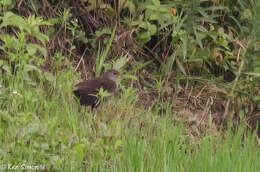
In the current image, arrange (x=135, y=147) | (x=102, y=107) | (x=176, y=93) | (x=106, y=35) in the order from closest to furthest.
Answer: (x=135, y=147)
(x=102, y=107)
(x=176, y=93)
(x=106, y=35)

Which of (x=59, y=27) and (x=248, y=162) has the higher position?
(x=59, y=27)

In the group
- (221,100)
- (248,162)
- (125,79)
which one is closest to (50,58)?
(125,79)

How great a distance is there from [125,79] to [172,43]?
0.73m

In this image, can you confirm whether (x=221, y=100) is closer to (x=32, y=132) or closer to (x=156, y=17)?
(x=156, y=17)

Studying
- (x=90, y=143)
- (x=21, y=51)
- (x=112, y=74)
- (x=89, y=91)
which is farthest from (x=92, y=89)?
(x=90, y=143)

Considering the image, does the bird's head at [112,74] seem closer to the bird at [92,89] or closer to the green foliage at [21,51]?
the bird at [92,89]

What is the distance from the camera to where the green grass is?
379cm

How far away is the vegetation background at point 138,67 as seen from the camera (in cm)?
463

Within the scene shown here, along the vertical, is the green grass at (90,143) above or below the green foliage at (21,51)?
below

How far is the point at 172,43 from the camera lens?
6191mm

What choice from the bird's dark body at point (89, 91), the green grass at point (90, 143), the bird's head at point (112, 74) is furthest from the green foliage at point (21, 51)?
the bird's head at point (112, 74)

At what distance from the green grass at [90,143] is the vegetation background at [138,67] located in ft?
0.06

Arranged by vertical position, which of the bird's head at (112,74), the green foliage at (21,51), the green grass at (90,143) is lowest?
the green grass at (90,143)

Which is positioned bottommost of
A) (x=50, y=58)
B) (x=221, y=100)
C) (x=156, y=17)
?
(x=221, y=100)
